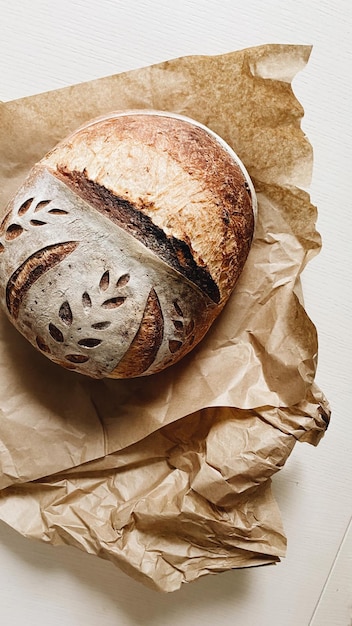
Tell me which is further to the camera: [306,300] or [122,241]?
[306,300]

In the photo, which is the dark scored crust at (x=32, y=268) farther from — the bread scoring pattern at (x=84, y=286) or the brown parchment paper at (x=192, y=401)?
the brown parchment paper at (x=192, y=401)

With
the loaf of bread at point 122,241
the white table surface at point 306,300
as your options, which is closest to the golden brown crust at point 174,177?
the loaf of bread at point 122,241

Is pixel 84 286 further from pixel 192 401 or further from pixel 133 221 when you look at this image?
pixel 192 401

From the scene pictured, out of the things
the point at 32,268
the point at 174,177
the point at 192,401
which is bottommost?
the point at 192,401

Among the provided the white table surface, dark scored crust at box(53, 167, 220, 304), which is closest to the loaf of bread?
dark scored crust at box(53, 167, 220, 304)

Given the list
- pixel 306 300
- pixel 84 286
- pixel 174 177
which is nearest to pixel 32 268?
pixel 84 286

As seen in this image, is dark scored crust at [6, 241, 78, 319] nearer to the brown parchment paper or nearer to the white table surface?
the brown parchment paper

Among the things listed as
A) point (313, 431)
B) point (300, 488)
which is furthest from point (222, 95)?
point (300, 488)
